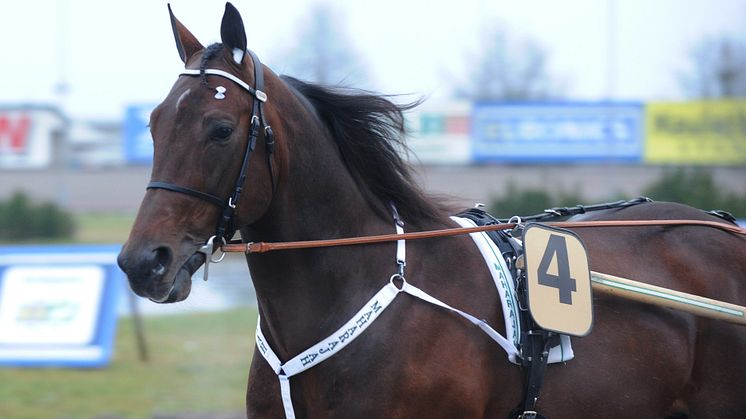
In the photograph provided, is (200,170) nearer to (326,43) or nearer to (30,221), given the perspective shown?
(30,221)

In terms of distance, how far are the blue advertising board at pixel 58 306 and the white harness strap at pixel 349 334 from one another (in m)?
5.46

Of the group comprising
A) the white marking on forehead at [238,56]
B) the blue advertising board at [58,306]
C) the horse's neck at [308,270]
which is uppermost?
the white marking on forehead at [238,56]


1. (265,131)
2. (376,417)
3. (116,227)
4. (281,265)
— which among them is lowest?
(116,227)

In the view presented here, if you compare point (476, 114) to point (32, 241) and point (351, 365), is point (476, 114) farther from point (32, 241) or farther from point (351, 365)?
point (351, 365)

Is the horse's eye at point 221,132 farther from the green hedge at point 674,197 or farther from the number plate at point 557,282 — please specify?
the green hedge at point 674,197

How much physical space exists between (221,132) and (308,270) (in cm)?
64

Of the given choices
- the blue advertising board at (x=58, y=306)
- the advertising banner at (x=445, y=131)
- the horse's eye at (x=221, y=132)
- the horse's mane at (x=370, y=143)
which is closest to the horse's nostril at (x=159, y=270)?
the horse's eye at (x=221, y=132)

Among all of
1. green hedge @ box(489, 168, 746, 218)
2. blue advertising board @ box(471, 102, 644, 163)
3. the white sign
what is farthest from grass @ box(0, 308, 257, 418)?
blue advertising board @ box(471, 102, 644, 163)

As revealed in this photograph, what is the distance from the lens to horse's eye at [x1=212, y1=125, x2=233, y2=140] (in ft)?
9.59

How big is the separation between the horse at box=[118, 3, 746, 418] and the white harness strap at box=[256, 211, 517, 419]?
0.02 metres

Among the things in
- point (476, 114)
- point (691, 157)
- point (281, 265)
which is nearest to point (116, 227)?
point (476, 114)

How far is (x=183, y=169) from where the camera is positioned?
289 centimetres

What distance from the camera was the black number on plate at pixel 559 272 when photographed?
3449 mm

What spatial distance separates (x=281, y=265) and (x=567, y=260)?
3.86 ft
